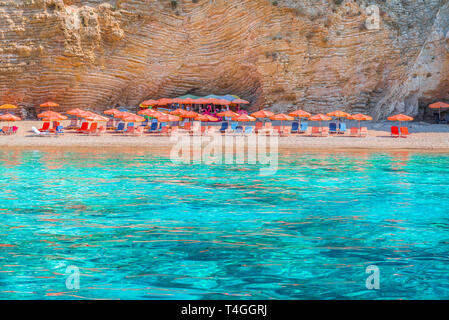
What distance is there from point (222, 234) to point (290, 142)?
18.4 metres

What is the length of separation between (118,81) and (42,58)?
606 centimetres

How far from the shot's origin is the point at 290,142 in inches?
995

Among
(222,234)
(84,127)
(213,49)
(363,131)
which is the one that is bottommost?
(222,234)

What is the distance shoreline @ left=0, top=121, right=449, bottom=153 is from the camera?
2339cm

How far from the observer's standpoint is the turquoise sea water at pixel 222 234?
17.0 ft

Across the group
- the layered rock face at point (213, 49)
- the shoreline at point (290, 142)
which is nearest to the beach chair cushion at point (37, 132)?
the shoreline at point (290, 142)

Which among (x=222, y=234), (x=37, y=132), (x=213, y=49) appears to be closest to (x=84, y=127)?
(x=37, y=132)

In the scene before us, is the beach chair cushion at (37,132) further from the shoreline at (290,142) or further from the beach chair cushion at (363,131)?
the beach chair cushion at (363,131)

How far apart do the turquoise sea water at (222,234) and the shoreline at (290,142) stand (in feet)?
30.0

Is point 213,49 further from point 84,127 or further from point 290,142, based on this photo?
point 290,142

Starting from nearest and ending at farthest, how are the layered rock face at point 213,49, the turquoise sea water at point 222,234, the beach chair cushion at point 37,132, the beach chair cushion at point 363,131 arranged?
1. the turquoise sea water at point 222,234
2. the beach chair cushion at point 37,132
3. the beach chair cushion at point 363,131
4. the layered rock face at point 213,49

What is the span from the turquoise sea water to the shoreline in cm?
915

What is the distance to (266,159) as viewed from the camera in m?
18.4
